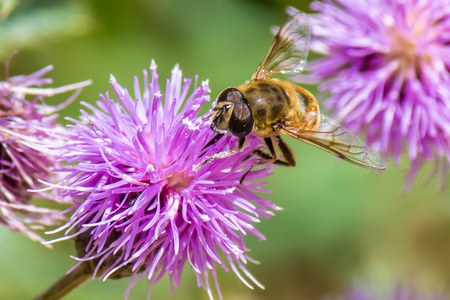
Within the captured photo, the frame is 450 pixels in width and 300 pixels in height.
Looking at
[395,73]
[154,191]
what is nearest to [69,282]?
[154,191]

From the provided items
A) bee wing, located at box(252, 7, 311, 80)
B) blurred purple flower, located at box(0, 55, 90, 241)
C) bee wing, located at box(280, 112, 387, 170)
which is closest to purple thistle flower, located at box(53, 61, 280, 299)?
bee wing, located at box(280, 112, 387, 170)

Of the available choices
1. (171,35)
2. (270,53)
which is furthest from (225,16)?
(270,53)

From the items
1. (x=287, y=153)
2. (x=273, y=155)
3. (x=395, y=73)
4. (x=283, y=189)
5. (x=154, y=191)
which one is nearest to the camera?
(x=154, y=191)

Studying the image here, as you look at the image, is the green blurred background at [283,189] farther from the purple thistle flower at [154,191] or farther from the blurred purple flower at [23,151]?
the purple thistle flower at [154,191]

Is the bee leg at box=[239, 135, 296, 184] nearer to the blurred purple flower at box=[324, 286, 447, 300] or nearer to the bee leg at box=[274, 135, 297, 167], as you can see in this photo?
the bee leg at box=[274, 135, 297, 167]

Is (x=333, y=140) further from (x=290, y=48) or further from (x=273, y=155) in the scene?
(x=290, y=48)

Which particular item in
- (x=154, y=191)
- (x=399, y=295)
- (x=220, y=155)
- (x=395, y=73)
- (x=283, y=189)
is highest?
(x=395, y=73)

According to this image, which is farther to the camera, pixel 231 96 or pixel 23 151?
pixel 23 151

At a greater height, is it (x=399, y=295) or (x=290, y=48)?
(x=290, y=48)
